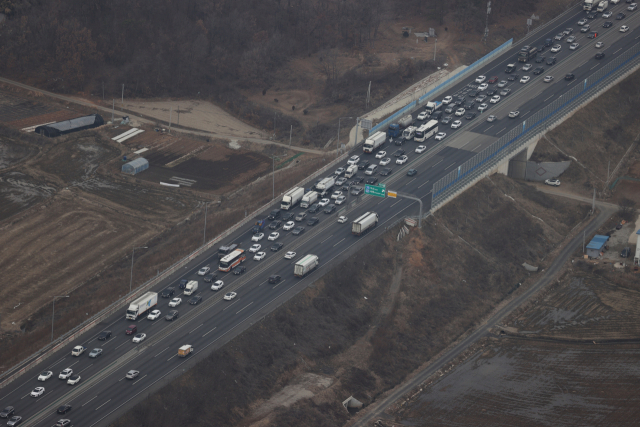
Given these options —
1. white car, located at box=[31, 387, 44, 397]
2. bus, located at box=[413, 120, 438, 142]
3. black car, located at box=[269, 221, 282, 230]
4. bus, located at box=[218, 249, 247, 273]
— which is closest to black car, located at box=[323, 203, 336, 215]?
black car, located at box=[269, 221, 282, 230]

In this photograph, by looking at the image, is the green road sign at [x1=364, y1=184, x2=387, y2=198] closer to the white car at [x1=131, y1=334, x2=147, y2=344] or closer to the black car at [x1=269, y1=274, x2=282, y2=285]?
the black car at [x1=269, y1=274, x2=282, y2=285]

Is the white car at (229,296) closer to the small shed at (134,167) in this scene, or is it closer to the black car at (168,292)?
the black car at (168,292)

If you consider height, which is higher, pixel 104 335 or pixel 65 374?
pixel 104 335

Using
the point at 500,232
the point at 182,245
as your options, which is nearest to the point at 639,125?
the point at 500,232

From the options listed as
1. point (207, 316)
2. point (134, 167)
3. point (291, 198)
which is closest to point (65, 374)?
point (207, 316)

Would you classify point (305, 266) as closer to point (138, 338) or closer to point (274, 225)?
point (274, 225)

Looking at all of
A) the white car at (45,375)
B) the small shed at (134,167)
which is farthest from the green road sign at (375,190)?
the white car at (45,375)

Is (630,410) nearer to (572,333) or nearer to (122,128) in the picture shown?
(572,333)
